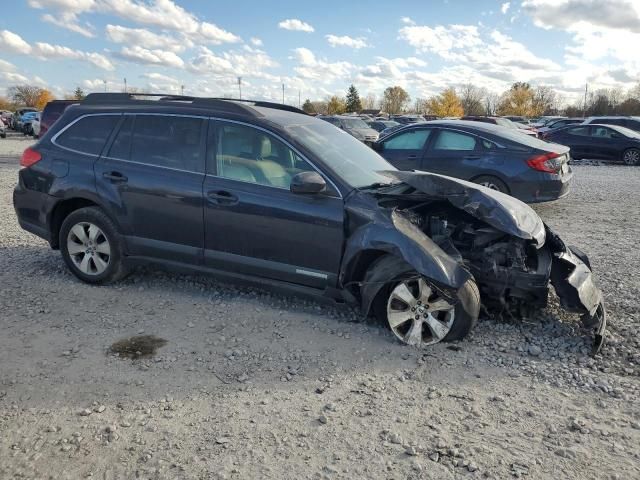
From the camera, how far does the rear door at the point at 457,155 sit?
8.96 m

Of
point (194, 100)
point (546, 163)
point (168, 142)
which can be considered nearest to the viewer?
point (168, 142)

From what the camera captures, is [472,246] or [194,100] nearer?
[472,246]

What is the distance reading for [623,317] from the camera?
15.4 ft

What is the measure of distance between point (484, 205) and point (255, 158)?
195 centimetres

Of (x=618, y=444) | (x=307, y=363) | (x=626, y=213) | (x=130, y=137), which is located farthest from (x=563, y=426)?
(x=626, y=213)

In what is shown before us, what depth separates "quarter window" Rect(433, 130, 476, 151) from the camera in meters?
9.16

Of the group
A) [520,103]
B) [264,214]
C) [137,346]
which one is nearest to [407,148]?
[264,214]

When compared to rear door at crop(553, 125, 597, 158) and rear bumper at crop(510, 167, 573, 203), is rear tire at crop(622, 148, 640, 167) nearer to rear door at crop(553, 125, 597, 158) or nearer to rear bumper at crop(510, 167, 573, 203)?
rear door at crop(553, 125, 597, 158)

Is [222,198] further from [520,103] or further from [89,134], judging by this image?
[520,103]

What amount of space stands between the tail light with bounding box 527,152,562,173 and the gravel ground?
370 centimetres

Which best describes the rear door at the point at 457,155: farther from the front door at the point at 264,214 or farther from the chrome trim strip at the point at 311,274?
the chrome trim strip at the point at 311,274

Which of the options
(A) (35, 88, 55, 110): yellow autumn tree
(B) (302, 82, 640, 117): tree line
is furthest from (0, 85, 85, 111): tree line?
(B) (302, 82, 640, 117): tree line

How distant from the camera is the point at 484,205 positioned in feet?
13.8

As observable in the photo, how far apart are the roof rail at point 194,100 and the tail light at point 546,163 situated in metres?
4.64
